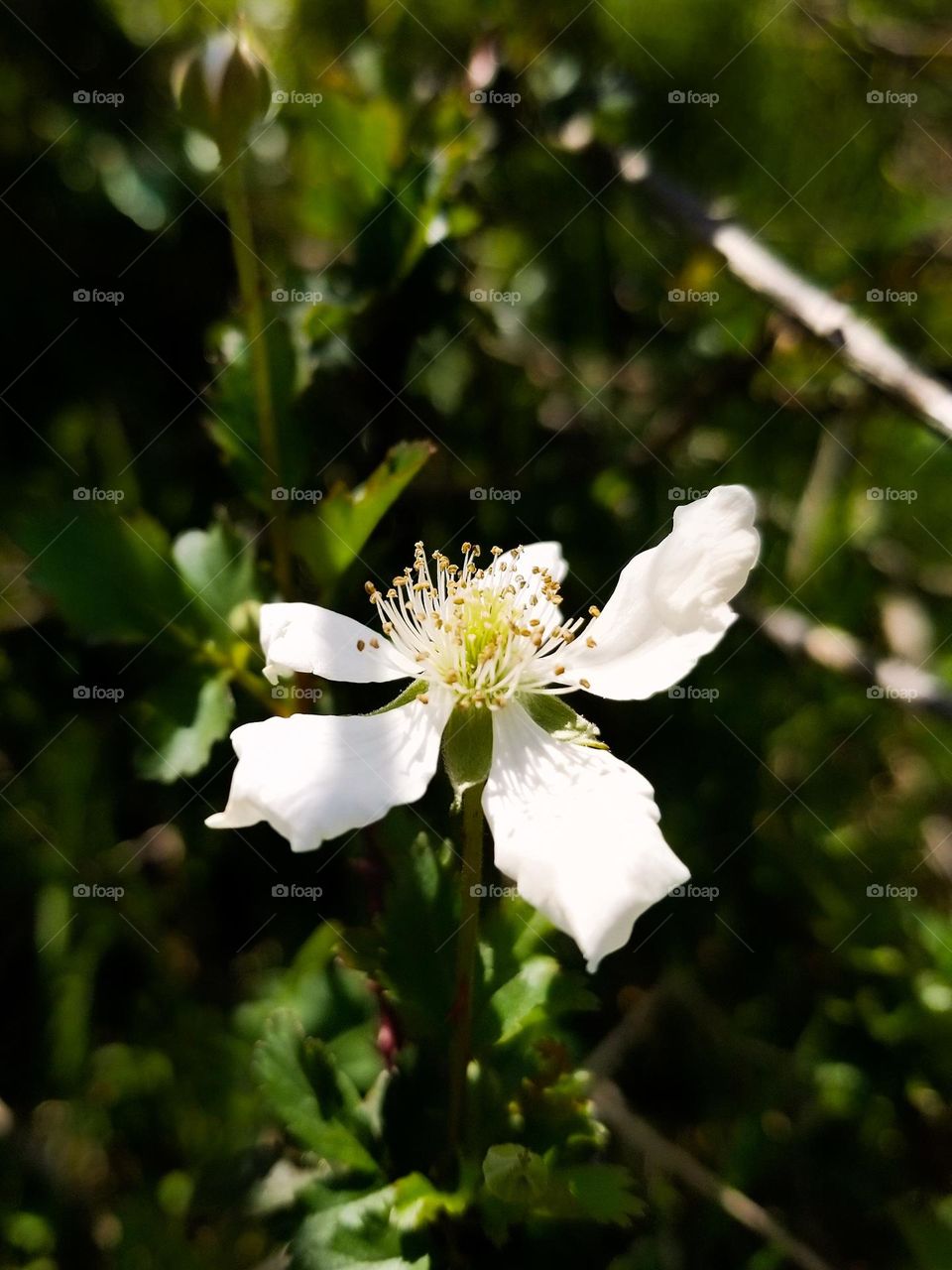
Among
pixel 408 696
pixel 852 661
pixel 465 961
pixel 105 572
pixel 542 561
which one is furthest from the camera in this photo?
pixel 852 661

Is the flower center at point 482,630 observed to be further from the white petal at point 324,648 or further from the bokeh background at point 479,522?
the bokeh background at point 479,522

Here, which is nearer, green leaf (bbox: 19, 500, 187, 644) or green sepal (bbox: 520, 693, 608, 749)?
green sepal (bbox: 520, 693, 608, 749)

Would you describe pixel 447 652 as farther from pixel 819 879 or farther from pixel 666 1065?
pixel 666 1065

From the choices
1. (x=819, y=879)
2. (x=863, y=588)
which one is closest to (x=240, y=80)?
(x=863, y=588)

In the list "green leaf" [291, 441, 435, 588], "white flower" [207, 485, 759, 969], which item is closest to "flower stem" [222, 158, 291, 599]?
"green leaf" [291, 441, 435, 588]

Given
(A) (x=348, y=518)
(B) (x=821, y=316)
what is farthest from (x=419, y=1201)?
(B) (x=821, y=316)

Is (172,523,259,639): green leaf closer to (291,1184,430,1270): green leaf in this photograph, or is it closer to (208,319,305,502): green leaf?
(208,319,305,502): green leaf

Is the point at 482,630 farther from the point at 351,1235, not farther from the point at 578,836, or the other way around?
the point at 351,1235
